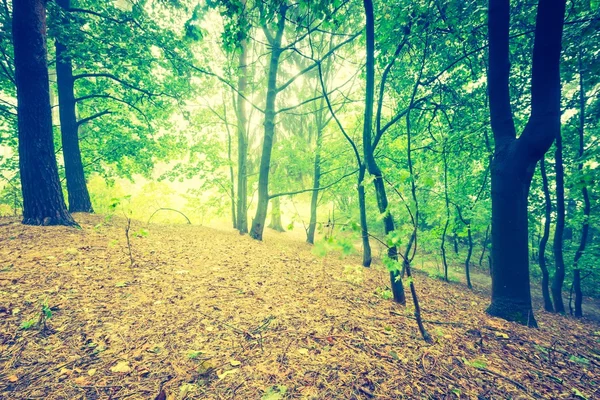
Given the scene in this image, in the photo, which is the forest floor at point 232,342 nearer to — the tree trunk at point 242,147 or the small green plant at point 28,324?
the small green plant at point 28,324

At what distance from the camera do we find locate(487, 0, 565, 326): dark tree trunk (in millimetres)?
3186

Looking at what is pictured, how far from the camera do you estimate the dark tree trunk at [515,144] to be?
319 centimetres

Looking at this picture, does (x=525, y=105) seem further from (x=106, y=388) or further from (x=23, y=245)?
(x=23, y=245)

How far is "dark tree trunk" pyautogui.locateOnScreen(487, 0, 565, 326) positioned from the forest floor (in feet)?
1.61

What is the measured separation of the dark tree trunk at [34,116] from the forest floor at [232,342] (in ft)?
4.11

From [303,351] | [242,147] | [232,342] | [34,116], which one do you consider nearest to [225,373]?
[232,342]

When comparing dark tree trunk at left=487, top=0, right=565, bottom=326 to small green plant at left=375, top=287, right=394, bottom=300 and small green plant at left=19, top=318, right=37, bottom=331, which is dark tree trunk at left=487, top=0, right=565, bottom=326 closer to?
small green plant at left=375, top=287, right=394, bottom=300

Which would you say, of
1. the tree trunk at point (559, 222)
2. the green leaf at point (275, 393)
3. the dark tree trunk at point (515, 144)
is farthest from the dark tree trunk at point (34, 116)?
the tree trunk at point (559, 222)

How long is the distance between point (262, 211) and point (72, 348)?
5844 millimetres

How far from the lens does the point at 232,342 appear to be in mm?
2240

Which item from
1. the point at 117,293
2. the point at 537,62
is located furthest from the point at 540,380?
the point at 117,293

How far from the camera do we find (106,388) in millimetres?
1706

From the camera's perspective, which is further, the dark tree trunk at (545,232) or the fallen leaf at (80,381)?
the dark tree trunk at (545,232)

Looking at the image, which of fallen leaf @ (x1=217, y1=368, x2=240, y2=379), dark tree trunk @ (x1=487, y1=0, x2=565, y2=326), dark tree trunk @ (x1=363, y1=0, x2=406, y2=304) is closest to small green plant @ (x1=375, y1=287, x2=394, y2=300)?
dark tree trunk @ (x1=363, y1=0, x2=406, y2=304)
